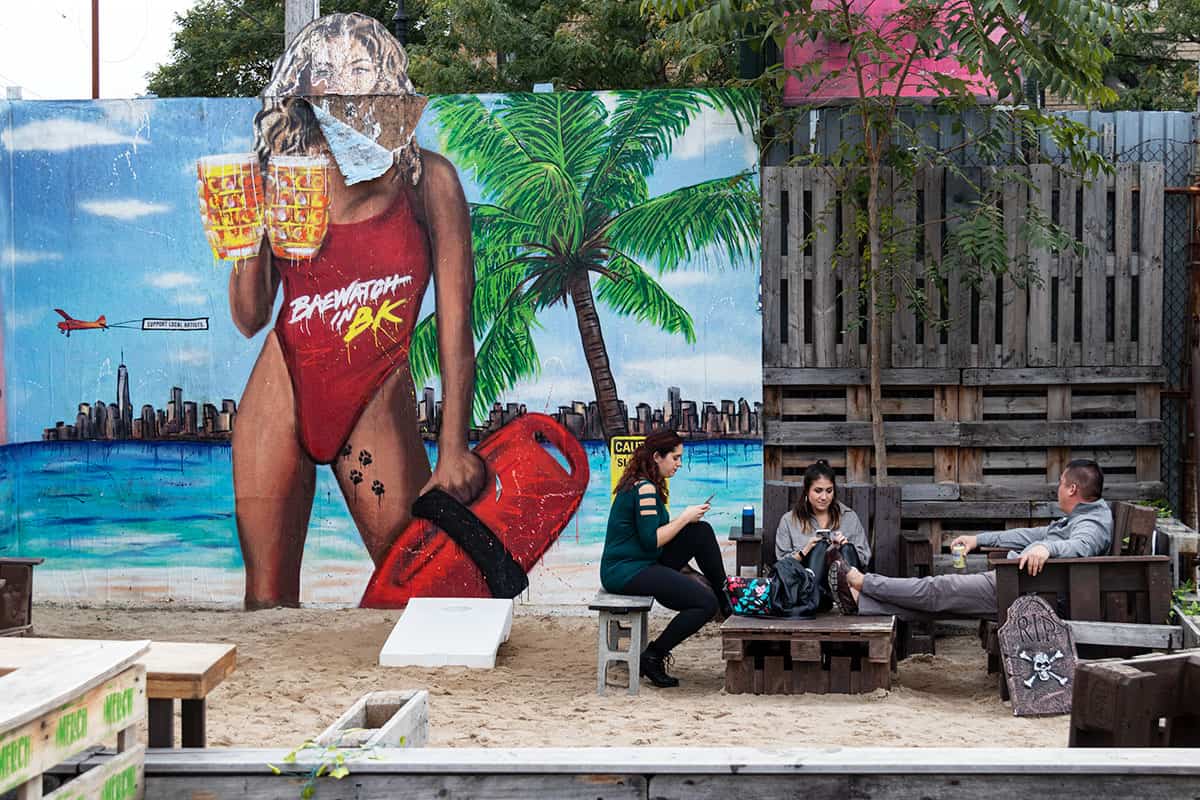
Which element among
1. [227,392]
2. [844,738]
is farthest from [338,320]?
[844,738]

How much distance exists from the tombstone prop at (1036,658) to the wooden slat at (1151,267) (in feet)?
9.13

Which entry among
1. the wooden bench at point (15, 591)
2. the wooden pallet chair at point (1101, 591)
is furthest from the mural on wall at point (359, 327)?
the wooden pallet chair at point (1101, 591)

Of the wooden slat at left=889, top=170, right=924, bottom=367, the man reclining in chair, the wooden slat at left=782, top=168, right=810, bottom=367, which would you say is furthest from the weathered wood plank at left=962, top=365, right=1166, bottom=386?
the man reclining in chair

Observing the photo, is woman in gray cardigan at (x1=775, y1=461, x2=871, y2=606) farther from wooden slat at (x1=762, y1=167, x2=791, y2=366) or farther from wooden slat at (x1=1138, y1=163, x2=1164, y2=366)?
wooden slat at (x1=1138, y1=163, x2=1164, y2=366)

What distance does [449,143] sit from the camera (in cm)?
895

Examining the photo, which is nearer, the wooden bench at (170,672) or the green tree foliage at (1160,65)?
the wooden bench at (170,672)

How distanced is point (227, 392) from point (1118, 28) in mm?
5765

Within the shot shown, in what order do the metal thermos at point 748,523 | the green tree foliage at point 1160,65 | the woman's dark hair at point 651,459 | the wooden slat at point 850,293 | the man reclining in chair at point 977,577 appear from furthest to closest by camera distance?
the green tree foliage at point 1160,65
the wooden slat at point 850,293
the metal thermos at point 748,523
the woman's dark hair at point 651,459
the man reclining in chair at point 977,577

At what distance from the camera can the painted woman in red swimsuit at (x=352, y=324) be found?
898cm

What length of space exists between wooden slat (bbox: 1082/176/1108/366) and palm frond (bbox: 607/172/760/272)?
201 cm

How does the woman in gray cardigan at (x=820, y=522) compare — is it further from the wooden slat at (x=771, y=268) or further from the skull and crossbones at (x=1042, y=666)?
the wooden slat at (x=771, y=268)

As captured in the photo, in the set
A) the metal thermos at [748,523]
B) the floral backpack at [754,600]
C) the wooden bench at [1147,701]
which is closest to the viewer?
the wooden bench at [1147,701]

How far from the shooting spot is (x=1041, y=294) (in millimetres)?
8641

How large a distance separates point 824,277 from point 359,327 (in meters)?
2.96
